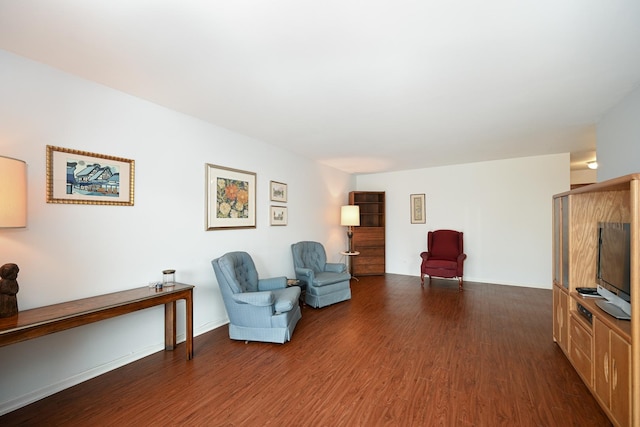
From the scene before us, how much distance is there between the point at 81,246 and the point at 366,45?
270 cm

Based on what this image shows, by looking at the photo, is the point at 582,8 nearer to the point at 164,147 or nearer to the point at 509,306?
the point at 164,147

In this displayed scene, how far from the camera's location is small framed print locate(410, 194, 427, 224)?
6.30 m

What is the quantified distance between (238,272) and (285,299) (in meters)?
0.66

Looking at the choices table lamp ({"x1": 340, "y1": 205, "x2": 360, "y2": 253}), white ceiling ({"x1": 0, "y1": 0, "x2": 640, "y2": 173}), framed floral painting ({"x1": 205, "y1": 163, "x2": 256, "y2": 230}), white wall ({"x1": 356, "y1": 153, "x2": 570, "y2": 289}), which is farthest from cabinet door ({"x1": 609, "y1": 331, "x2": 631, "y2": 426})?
table lamp ({"x1": 340, "y1": 205, "x2": 360, "y2": 253})

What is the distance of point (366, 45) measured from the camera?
1869 mm

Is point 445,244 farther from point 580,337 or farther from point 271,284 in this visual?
point 271,284

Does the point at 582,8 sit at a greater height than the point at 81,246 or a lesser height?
greater

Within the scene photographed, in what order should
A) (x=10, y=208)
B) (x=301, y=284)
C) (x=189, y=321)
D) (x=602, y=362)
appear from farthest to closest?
(x=301, y=284) < (x=189, y=321) < (x=602, y=362) < (x=10, y=208)

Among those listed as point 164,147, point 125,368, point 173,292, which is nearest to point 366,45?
point 164,147

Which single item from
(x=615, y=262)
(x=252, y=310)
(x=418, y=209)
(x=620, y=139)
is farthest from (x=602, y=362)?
(x=418, y=209)

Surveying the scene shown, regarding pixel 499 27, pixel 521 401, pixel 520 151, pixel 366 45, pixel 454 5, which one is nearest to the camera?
pixel 454 5

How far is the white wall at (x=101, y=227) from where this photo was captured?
2006 millimetres

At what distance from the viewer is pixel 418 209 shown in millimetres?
6371

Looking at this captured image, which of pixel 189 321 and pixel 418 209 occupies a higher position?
pixel 418 209
